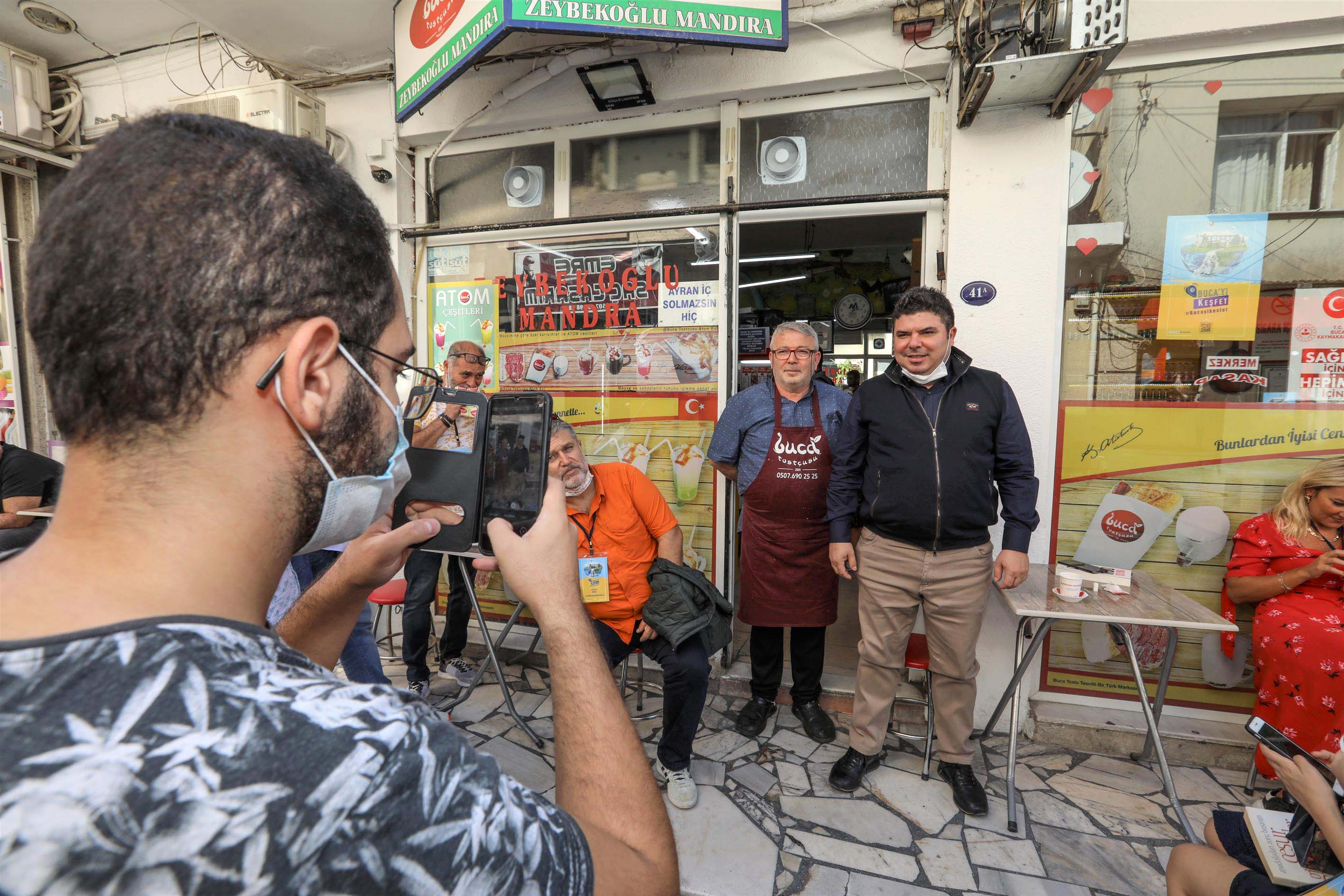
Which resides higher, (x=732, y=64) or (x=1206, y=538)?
(x=732, y=64)

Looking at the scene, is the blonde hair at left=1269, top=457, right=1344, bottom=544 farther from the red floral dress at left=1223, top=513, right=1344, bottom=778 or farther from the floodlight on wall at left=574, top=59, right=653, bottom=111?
the floodlight on wall at left=574, top=59, right=653, bottom=111

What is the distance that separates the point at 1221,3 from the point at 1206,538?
250 cm

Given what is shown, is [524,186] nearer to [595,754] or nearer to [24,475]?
[24,475]

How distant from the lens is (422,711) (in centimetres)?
62

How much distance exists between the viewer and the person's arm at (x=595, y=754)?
72cm

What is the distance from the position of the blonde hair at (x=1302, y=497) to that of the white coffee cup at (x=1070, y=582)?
0.91m

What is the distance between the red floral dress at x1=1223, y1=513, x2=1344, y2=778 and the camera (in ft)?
7.81

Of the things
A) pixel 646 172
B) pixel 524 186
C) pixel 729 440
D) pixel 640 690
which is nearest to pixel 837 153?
pixel 646 172

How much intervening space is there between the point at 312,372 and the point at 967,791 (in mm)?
2977

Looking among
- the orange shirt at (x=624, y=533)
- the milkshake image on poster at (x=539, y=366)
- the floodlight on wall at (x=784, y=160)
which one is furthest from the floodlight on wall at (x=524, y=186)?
the orange shirt at (x=624, y=533)

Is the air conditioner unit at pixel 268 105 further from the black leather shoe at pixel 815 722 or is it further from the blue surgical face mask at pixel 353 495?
the black leather shoe at pixel 815 722

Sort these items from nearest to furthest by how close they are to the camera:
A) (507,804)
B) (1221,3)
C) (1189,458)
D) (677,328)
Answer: (507,804) → (1221,3) → (1189,458) → (677,328)

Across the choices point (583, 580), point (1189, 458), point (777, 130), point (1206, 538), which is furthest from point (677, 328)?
point (1206, 538)

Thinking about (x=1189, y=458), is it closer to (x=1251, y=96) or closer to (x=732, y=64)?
(x=1251, y=96)
